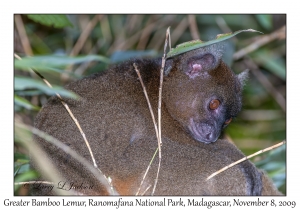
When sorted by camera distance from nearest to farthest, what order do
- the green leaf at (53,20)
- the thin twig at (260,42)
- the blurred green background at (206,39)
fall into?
the green leaf at (53,20), the thin twig at (260,42), the blurred green background at (206,39)

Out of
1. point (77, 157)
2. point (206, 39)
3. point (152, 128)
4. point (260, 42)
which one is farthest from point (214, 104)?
point (206, 39)

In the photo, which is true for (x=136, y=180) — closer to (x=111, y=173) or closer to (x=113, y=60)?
(x=111, y=173)

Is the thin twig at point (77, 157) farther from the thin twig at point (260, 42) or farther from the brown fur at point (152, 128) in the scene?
the thin twig at point (260, 42)

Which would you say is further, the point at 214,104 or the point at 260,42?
the point at 260,42

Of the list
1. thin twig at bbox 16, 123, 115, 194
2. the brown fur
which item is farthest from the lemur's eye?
thin twig at bbox 16, 123, 115, 194

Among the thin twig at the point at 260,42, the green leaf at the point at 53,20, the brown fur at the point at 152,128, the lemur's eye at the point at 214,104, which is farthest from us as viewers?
the thin twig at the point at 260,42

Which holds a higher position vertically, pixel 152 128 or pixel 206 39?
pixel 206 39

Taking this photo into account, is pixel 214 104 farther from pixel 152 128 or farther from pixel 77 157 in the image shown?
pixel 77 157

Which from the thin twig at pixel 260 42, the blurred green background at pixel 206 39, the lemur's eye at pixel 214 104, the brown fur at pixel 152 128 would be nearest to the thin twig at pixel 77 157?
the brown fur at pixel 152 128

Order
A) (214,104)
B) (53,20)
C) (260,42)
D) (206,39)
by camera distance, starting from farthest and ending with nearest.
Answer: (206,39) → (260,42) → (53,20) → (214,104)

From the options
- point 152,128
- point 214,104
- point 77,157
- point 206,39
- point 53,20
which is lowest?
point 77,157
